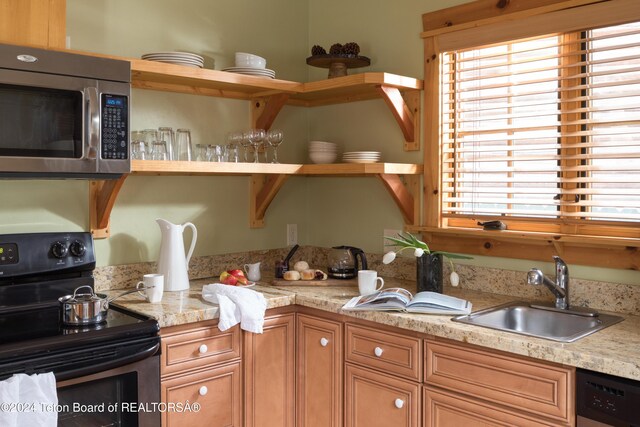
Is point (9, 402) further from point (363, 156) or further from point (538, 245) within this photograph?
point (538, 245)

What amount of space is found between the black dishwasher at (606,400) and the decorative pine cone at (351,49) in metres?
1.77

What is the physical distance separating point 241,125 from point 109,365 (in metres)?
1.50

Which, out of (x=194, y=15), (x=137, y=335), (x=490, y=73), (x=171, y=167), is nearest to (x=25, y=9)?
(x=171, y=167)

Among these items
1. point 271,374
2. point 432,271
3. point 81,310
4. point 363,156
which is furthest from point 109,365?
point 363,156

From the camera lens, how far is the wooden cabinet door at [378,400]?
222cm

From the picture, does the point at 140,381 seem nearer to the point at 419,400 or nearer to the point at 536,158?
the point at 419,400

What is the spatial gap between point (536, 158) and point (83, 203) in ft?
6.05

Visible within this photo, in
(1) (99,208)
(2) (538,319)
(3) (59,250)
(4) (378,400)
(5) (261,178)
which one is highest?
(5) (261,178)

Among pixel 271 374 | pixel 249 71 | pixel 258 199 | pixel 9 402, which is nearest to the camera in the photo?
pixel 9 402

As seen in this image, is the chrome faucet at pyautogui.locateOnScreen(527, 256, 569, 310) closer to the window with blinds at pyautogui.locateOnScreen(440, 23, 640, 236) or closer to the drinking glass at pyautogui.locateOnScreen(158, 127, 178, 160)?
the window with blinds at pyautogui.locateOnScreen(440, 23, 640, 236)

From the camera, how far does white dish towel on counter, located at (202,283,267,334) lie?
234 cm

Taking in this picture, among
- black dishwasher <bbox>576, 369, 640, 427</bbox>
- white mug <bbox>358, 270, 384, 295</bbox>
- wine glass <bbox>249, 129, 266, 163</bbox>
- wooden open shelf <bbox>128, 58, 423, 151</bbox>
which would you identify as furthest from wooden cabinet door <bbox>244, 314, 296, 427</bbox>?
black dishwasher <bbox>576, 369, 640, 427</bbox>

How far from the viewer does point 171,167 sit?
8.09ft

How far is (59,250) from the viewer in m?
2.42
